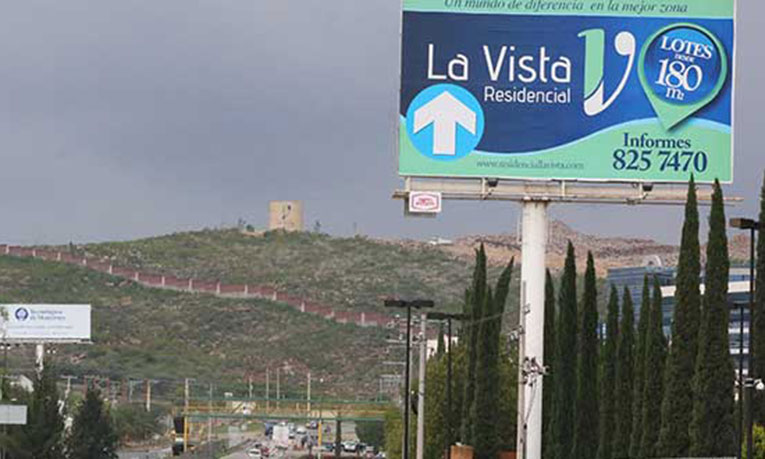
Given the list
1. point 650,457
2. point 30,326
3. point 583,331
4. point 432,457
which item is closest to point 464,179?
point 583,331

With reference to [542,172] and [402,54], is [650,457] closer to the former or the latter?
[542,172]

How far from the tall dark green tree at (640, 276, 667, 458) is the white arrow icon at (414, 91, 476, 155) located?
332 inches

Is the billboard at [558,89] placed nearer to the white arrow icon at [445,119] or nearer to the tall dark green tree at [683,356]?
the white arrow icon at [445,119]

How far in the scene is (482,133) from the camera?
64000 millimetres

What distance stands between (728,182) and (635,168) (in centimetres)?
286

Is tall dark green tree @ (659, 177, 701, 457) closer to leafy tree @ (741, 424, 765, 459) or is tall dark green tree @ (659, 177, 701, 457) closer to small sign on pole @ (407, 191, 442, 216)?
leafy tree @ (741, 424, 765, 459)

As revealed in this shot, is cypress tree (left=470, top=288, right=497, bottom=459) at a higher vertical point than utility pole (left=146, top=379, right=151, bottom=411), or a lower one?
higher

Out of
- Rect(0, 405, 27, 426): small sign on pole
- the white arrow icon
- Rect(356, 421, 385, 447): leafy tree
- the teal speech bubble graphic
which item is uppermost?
the teal speech bubble graphic

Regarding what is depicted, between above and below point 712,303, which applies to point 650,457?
below

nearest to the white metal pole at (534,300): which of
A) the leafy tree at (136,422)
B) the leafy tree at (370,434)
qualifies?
the leafy tree at (136,422)

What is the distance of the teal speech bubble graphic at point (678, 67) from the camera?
2537 inches

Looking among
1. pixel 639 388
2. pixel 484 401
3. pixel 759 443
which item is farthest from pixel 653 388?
pixel 484 401

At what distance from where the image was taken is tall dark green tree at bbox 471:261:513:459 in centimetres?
7581

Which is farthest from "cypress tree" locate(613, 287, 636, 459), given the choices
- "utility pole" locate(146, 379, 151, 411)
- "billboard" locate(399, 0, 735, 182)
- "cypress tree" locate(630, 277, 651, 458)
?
"utility pole" locate(146, 379, 151, 411)
